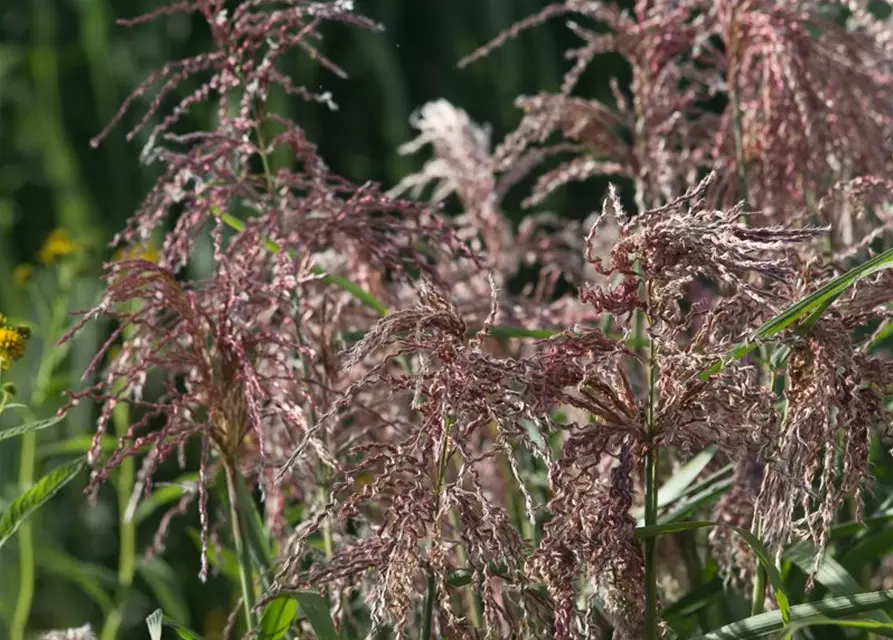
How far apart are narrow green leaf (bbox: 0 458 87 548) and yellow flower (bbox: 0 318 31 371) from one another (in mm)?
93

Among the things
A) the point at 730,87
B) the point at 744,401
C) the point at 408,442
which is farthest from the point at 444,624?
the point at 730,87

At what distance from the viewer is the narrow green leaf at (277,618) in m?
0.94

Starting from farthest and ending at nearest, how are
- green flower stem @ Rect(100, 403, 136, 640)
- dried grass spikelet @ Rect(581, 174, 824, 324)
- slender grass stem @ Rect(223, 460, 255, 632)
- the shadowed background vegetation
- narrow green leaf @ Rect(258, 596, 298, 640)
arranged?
the shadowed background vegetation, green flower stem @ Rect(100, 403, 136, 640), slender grass stem @ Rect(223, 460, 255, 632), narrow green leaf @ Rect(258, 596, 298, 640), dried grass spikelet @ Rect(581, 174, 824, 324)

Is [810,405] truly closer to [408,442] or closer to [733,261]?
[733,261]

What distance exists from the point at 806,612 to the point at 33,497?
1.72ft

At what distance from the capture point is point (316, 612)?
886 mm

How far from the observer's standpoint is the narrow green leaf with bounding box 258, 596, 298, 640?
938 millimetres

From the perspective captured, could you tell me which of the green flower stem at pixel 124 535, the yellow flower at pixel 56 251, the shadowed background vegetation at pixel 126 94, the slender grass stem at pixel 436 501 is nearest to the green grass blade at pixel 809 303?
the slender grass stem at pixel 436 501

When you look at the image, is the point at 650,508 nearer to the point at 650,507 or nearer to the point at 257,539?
the point at 650,507

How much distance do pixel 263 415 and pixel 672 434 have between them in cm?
32

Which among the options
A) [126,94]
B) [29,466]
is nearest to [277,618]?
[29,466]

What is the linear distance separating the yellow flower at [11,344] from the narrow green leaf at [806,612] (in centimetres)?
53

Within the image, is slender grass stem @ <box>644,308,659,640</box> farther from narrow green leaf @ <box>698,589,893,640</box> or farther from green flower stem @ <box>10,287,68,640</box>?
green flower stem @ <box>10,287,68,640</box>

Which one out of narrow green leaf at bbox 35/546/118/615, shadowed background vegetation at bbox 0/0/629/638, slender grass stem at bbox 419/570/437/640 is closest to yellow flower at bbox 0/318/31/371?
slender grass stem at bbox 419/570/437/640
